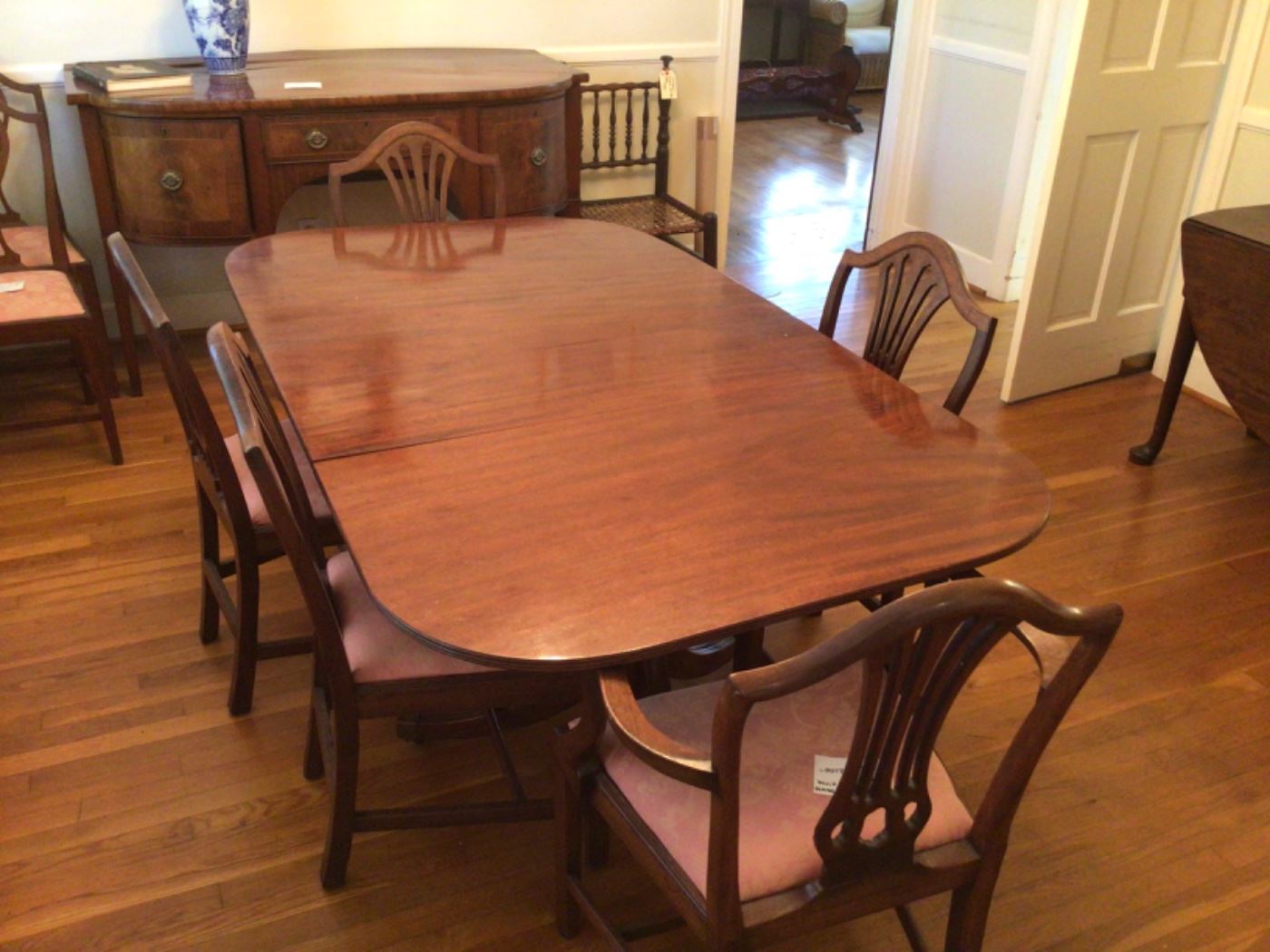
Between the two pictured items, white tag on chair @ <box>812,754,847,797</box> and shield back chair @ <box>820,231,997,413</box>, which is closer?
white tag on chair @ <box>812,754,847,797</box>

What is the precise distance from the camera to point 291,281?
2.17 meters

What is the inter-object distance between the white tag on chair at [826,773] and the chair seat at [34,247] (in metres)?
2.54

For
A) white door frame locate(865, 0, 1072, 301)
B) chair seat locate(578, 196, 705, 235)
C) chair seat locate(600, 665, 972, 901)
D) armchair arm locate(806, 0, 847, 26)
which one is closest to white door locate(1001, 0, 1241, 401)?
white door frame locate(865, 0, 1072, 301)

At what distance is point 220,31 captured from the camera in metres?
3.12

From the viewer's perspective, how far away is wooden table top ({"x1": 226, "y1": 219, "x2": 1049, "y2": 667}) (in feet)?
4.18

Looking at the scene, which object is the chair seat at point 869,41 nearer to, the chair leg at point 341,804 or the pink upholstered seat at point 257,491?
the pink upholstered seat at point 257,491

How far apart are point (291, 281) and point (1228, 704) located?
2.05 meters

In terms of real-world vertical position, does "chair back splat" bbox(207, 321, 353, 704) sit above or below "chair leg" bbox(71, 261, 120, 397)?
above

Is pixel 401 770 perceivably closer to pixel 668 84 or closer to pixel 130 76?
pixel 130 76

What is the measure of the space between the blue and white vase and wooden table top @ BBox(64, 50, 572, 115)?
0.15ft

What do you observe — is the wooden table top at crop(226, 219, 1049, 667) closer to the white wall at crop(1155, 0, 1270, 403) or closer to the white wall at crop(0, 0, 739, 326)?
the white wall at crop(0, 0, 739, 326)

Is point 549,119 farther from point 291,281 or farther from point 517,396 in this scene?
point 517,396

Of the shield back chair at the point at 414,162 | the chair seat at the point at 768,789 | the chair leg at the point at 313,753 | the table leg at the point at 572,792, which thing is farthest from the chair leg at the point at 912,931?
the shield back chair at the point at 414,162

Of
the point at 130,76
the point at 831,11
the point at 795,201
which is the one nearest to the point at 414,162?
the point at 130,76
